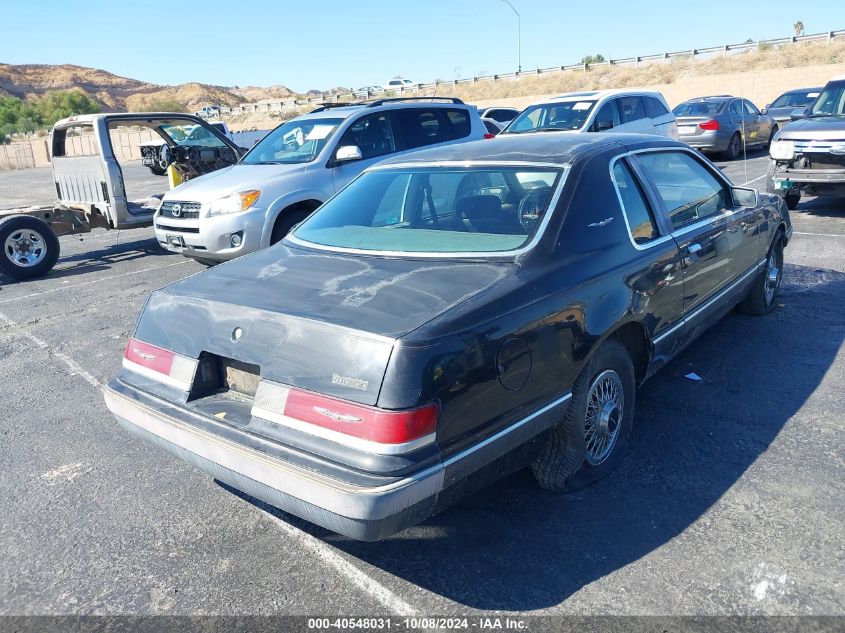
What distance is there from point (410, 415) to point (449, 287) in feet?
2.26

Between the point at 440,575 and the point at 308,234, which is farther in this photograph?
the point at 308,234

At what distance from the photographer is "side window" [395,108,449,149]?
9.02m

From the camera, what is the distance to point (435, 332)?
2.50 m

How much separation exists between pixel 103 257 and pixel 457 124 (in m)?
5.77

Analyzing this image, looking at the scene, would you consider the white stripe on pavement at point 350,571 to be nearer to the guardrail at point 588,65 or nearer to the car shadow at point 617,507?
the car shadow at point 617,507

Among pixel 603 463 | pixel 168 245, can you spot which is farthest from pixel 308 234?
pixel 168 245

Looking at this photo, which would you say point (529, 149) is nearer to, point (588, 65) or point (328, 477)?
point (328, 477)

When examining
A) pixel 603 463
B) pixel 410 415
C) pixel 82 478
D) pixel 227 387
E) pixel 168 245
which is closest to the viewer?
pixel 410 415

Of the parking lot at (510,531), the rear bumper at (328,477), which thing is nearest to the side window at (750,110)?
the parking lot at (510,531)

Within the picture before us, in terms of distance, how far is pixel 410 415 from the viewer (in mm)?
2402

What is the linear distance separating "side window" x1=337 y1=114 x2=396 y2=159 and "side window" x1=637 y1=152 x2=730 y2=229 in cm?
467

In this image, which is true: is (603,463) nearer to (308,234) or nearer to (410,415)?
(410,415)

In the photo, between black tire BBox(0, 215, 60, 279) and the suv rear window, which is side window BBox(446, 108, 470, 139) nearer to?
the suv rear window

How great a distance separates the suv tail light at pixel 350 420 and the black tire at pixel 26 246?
25.7 ft
